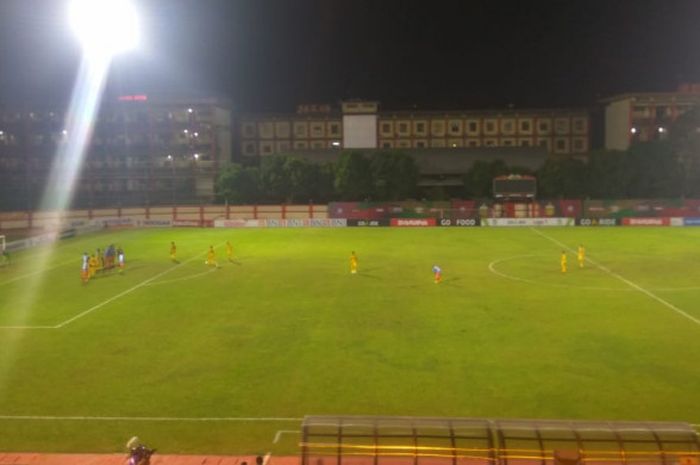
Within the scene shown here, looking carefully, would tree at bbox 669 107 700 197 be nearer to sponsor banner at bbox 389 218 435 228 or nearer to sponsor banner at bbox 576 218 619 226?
sponsor banner at bbox 576 218 619 226

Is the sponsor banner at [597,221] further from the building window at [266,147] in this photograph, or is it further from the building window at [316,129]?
the building window at [266,147]

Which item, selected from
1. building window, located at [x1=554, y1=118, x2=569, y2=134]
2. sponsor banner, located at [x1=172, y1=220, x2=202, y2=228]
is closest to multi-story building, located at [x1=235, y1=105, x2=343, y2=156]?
building window, located at [x1=554, y1=118, x2=569, y2=134]

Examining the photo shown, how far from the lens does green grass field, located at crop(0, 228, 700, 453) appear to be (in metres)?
15.1

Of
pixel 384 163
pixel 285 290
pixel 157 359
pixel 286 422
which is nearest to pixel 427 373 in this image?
pixel 286 422

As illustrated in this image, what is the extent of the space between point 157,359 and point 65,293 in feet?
45.6

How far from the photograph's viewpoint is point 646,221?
66312 millimetres

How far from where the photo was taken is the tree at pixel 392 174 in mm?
80812

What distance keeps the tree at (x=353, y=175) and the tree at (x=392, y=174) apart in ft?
3.28

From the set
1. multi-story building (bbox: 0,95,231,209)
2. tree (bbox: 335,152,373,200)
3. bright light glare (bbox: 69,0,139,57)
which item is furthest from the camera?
multi-story building (bbox: 0,95,231,209)

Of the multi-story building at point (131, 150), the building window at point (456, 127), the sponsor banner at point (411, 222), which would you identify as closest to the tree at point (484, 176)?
the sponsor banner at point (411, 222)

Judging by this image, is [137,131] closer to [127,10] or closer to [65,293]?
[127,10]

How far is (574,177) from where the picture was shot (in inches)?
3125

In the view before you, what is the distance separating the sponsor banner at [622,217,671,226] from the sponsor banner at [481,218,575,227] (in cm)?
545

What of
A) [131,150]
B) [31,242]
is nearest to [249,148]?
[131,150]
